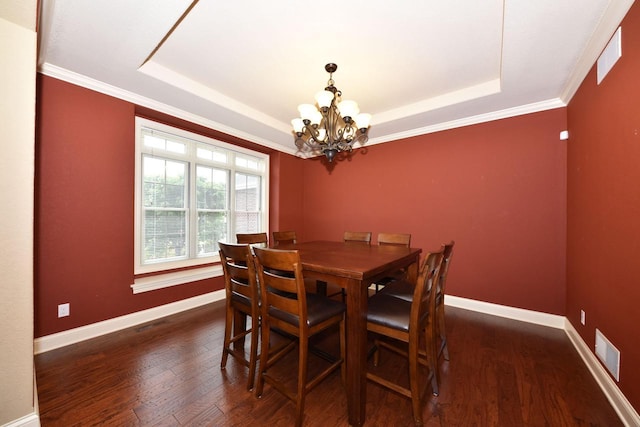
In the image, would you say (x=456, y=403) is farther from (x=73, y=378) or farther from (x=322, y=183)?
(x=322, y=183)

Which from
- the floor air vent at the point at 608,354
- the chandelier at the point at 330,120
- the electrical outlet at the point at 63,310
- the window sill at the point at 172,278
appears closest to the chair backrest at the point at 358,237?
the chandelier at the point at 330,120

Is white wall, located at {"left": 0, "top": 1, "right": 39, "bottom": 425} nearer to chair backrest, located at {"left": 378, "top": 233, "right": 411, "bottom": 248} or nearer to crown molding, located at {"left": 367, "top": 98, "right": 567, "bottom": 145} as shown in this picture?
chair backrest, located at {"left": 378, "top": 233, "right": 411, "bottom": 248}

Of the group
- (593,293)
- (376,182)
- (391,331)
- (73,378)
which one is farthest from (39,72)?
(593,293)

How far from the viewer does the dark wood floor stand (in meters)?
1.46

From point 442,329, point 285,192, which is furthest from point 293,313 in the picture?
point 285,192

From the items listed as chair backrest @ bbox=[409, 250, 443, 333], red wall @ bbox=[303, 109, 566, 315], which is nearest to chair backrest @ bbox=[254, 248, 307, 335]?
chair backrest @ bbox=[409, 250, 443, 333]

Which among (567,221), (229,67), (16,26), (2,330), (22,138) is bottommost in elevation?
(2,330)

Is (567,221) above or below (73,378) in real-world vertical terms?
above

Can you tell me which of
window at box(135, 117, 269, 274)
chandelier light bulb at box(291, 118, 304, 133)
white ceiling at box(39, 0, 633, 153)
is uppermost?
white ceiling at box(39, 0, 633, 153)

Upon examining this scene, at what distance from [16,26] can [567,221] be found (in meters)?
4.57

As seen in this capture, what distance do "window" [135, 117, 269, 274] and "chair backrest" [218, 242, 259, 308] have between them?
5.52 feet

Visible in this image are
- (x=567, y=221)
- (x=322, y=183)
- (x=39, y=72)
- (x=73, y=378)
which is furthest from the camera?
(x=322, y=183)

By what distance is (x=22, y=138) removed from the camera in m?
1.31

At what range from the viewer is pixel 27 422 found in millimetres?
1294
